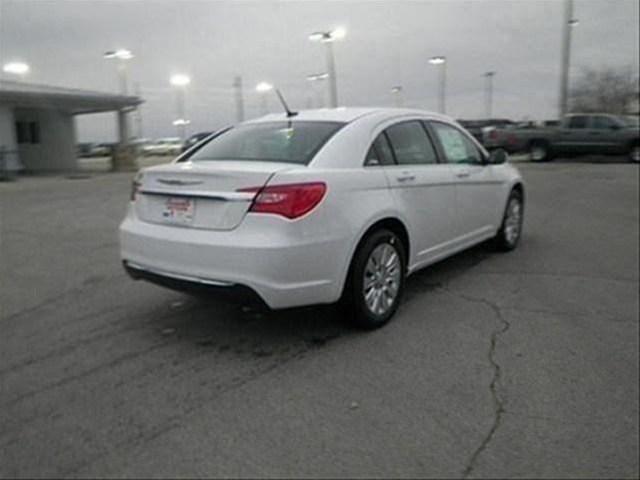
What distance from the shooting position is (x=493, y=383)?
3154 mm

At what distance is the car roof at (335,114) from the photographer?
14.4 feet

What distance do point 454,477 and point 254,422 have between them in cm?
97

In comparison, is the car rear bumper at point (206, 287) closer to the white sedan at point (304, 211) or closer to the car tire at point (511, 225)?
the white sedan at point (304, 211)

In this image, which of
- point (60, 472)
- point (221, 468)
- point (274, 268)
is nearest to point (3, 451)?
point (60, 472)

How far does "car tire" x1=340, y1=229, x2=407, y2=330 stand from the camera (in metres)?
3.83

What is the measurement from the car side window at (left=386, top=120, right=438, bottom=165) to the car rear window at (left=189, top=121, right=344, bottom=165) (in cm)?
55

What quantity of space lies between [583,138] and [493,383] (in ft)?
63.6

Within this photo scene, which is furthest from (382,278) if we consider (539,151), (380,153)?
(539,151)

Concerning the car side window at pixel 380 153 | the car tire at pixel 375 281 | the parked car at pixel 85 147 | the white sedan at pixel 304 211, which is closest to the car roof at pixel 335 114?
the white sedan at pixel 304 211

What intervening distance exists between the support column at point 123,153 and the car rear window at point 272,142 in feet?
62.0

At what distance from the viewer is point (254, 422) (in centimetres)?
269

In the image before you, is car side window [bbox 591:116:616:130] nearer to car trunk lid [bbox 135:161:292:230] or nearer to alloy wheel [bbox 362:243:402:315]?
alloy wheel [bbox 362:243:402:315]

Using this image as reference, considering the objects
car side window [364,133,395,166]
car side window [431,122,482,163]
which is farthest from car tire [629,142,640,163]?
car side window [364,133,395,166]

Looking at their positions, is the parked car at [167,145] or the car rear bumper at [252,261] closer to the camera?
the car rear bumper at [252,261]
